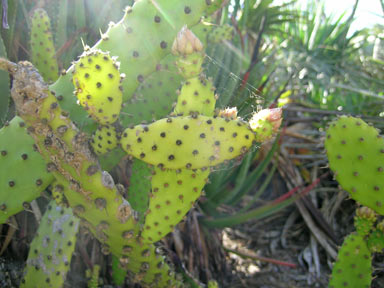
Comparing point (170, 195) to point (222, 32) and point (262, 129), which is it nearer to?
point (262, 129)

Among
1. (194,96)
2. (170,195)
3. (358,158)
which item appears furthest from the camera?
(358,158)

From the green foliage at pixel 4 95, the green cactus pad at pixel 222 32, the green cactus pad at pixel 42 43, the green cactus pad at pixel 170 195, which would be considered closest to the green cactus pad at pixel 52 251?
the green cactus pad at pixel 170 195

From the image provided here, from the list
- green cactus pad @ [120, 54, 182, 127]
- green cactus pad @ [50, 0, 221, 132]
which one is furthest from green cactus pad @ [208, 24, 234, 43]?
green cactus pad @ [50, 0, 221, 132]

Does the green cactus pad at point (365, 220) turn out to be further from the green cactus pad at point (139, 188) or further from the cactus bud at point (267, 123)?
the green cactus pad at point (139, 188)

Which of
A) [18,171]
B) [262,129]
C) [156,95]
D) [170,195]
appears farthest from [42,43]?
[262,129]

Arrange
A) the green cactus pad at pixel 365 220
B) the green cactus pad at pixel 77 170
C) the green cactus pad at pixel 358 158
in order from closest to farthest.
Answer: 1. the green cactus pad at pixel 77 170
2. the green cactus pad at pixel 358 158
3. the green cactus pad at pixel 365 220

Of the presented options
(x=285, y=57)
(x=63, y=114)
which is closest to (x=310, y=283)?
(x=63, y=114)

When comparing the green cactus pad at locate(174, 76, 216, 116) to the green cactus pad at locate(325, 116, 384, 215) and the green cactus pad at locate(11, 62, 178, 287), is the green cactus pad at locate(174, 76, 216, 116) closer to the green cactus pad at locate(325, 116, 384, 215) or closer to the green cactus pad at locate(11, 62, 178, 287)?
the green cactus pad at locate(11, 62, 178, 287)
